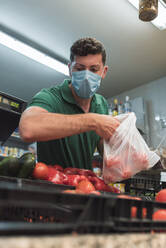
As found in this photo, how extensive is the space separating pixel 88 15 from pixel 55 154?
184 cm

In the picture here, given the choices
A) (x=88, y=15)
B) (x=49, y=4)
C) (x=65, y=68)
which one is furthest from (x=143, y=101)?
(x=49, y=4)

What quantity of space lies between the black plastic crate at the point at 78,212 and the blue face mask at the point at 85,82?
3.38 feet

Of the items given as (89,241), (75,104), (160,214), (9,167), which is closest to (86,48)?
(75,104)

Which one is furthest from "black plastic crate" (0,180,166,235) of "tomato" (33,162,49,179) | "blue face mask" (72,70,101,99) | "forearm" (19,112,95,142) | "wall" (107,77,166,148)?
"wall" (107,77,166,148)

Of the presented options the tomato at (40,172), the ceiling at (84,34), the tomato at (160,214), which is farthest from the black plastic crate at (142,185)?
the ceiling at (84,34)

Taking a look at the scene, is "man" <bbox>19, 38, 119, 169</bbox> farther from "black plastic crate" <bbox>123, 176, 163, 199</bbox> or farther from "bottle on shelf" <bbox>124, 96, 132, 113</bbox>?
"bottle on shelf" <bbox>124, 96, 132, 113</bbox>

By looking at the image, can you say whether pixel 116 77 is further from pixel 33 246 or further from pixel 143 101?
pixel 33 246

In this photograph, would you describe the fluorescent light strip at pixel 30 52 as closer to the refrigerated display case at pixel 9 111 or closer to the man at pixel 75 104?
the refrigerated display case at pixel 9 111

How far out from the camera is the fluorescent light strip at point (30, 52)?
9.22ft

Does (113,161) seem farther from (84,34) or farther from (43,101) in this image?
(84,34)

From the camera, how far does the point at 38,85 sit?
398 cm

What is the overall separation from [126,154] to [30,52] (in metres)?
2.51

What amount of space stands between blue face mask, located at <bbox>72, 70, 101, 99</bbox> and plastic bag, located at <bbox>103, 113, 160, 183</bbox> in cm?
46

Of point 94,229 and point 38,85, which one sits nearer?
point 94,229
